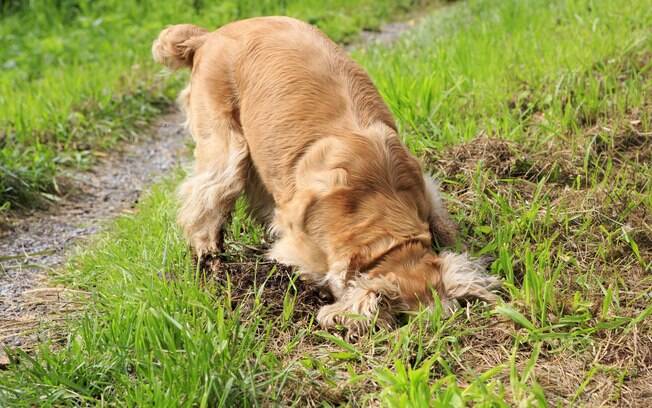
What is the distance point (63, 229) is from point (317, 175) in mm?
2201

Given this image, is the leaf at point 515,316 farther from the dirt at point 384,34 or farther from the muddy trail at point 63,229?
the dirt at point 384,34

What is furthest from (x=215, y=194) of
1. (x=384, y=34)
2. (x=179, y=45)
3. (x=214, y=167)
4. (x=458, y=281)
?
(x=384, y=34)

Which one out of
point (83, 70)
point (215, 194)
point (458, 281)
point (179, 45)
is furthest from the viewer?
point (83, 70)

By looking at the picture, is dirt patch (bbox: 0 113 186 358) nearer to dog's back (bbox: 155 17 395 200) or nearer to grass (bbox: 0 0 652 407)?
grass (bbox: 0 0 652 407)

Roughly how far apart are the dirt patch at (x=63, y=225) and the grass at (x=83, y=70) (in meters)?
0.16

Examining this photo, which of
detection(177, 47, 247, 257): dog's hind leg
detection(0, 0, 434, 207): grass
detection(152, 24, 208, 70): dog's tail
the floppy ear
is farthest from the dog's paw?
detection(0, 0, 434, 207): grass

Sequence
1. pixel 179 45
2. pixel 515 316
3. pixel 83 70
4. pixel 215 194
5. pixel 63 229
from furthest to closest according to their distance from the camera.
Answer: pixel 83 70
pixel 63 229
pixel 179 45
pixel 215 194
pixel 515 316

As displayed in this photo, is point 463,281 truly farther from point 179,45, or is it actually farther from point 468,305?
point 179,45

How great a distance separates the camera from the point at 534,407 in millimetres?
2619

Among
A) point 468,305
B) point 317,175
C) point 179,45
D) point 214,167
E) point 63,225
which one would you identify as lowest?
point 63,225

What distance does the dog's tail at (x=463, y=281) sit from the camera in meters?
3.22

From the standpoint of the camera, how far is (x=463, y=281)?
10.6 feet

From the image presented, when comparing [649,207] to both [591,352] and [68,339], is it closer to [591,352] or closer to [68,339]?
[591,352]

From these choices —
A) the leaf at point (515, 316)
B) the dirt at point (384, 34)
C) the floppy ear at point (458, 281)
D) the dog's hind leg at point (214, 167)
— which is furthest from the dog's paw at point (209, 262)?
the dirt at point (384, 34)
